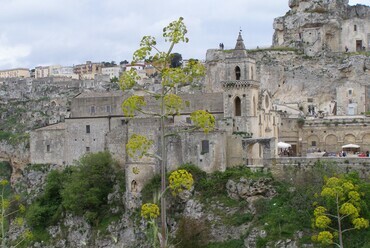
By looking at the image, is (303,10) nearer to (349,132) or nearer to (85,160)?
(349,132)

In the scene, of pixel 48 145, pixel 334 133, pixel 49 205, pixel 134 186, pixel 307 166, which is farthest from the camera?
pixel 48 145

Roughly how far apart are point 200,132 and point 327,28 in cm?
2611

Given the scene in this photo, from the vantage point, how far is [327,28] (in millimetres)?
63438

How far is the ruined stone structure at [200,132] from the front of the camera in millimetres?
42844

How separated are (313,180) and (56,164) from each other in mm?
22599

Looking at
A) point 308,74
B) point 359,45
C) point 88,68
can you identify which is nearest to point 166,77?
point 308,74

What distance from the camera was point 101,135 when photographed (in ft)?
164

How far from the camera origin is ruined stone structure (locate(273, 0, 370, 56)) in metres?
63.2

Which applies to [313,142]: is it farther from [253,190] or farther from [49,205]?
[49,205]

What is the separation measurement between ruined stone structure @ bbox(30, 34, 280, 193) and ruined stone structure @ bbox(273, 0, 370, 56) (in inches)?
637

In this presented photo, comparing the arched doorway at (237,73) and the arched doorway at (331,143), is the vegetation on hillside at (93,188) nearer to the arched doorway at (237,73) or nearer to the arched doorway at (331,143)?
the arched doorway at (237,73)

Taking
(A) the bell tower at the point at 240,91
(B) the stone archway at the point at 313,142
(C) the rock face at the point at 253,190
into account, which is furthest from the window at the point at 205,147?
(B) the stone archway at the point at 313,142

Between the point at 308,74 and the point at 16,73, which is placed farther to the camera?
the point at 16,73

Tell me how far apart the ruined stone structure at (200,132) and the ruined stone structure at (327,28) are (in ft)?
53.1
